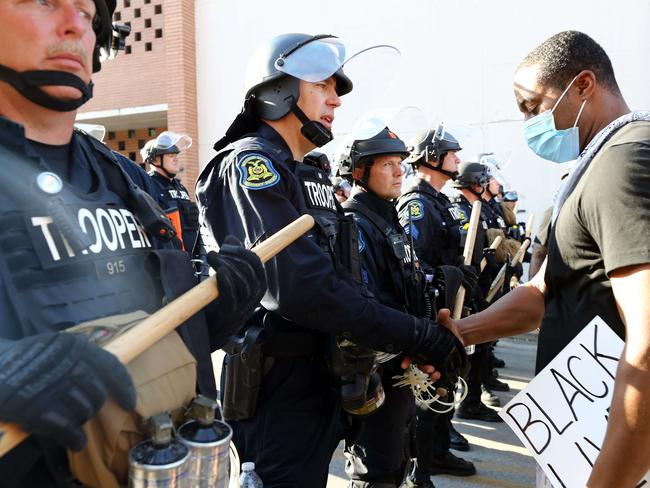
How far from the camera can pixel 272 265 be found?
6.39ft

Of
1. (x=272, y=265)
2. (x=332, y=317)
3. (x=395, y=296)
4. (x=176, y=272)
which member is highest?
(x=176, y=272)

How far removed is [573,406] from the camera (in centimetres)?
165

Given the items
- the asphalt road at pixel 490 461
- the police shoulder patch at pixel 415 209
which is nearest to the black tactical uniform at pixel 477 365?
the asphalt road at pixel 490 461

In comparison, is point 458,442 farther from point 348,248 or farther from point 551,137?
point 551,137

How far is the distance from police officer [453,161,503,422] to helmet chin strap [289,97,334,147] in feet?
9.61

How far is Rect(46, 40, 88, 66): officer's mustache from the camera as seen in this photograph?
126 cm

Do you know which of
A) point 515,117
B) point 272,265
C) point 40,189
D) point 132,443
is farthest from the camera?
point 515,117

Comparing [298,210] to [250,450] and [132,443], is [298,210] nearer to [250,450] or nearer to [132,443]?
[250,450]

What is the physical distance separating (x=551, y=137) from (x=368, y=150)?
145 cm

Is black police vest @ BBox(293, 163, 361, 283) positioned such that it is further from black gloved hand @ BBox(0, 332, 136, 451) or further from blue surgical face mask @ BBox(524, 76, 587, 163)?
black gloved hand @ BBox(0, 332, 136, 451)

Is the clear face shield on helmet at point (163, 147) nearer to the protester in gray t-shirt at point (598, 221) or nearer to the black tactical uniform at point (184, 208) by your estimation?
the black tactical uniform at point (184, 208)

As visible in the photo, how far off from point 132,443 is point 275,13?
37.1 ft


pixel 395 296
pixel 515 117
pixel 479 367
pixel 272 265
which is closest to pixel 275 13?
pixel 515 117

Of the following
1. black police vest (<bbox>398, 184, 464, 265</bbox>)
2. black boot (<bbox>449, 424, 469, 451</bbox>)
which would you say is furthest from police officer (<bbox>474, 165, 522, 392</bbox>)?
black police vest (<bbox>398, 184, 464, 265</bbox>)
